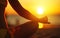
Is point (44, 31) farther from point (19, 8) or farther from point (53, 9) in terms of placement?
point (19, 8)

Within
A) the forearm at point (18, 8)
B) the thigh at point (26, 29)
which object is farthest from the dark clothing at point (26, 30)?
the forearm at point (18, 8)

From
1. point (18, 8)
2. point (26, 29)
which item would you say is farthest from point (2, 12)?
point (26, 29)

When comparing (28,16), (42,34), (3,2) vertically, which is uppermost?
(3,2)

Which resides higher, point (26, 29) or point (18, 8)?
point (18, 8)

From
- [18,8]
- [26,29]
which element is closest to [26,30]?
[26,29]

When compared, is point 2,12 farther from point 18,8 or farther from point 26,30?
point 26,30

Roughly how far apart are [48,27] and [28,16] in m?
1.89

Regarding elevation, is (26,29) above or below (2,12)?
below

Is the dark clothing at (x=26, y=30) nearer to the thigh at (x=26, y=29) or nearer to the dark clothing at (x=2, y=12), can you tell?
the thigh at (x=26, y=29)

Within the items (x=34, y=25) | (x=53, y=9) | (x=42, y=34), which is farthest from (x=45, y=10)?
(x=34, y=25)

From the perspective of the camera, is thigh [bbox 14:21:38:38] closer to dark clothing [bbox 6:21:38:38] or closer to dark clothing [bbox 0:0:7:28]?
dark clothing [bbox 6:21:38:38]

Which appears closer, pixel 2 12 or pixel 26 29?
pixel 2 12

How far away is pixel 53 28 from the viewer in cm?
380

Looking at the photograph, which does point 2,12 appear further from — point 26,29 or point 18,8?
point 26,29
